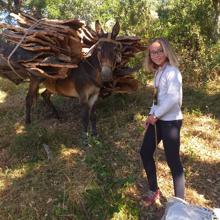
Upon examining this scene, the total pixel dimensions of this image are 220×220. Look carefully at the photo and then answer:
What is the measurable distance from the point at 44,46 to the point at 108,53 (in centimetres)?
103

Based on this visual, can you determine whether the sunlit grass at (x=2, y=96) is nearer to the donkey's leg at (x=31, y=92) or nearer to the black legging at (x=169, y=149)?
the donkey's leg at (x=31, y=92)

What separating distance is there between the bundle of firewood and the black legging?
2.14 m

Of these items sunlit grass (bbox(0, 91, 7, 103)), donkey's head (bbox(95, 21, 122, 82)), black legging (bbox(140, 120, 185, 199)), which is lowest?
sunlit grass (bbox(0, 91, 7, 103))

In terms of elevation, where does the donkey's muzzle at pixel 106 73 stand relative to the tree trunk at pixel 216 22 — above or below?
below

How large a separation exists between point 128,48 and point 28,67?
1799 millimetres

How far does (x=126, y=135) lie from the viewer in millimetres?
6672

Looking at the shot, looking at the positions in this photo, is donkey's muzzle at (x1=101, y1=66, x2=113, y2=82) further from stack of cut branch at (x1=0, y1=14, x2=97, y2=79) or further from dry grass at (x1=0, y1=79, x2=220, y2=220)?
dry grass at (x1=0, y1=79, x2=220, y2=220)

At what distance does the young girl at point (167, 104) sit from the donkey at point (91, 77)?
1.48m

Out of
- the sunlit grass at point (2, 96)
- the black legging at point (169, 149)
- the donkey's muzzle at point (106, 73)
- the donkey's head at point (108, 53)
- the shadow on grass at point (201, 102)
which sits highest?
the donkey's head at point (108, 53)

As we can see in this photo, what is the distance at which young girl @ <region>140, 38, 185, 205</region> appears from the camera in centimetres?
436

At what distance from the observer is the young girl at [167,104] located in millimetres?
4363

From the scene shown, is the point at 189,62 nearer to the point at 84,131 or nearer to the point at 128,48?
the point at 128,48

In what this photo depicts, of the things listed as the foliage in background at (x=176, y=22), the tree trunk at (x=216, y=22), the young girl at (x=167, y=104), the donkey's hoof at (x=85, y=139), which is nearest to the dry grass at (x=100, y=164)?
the donkey's hoof at (x=85, y=139)

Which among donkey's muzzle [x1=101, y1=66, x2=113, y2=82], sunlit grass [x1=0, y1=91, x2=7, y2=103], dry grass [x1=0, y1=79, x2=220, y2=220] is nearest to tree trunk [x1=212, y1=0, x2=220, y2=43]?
dry grass [x1=0, y1=79, x2=220, y2=220]
